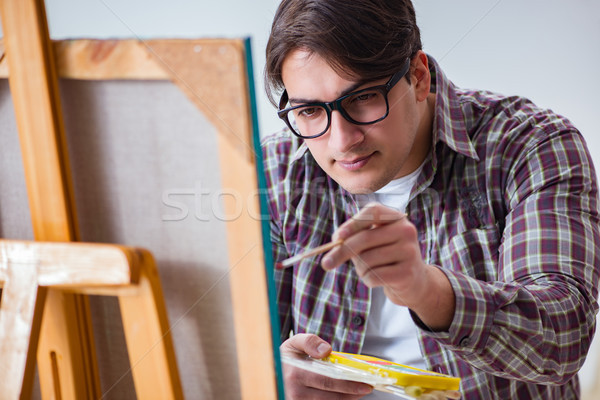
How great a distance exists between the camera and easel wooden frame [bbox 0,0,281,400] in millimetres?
548

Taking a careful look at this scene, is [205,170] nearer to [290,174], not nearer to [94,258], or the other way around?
[94,258]

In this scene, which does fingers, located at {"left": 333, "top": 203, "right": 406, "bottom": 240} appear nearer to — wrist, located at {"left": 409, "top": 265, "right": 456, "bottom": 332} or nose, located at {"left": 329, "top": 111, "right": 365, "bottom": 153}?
wrist, located at {"left": 409, "top": 265, "right": 456, "bottom": 332}

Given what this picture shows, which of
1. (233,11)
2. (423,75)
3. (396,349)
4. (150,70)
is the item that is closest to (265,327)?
(150,70)

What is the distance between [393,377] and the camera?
0.69m

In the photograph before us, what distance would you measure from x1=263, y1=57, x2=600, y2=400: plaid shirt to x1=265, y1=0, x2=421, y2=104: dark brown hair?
0.53ft

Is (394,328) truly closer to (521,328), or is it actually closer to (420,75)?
(521,328)

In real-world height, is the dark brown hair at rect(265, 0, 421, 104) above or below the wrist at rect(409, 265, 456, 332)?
above

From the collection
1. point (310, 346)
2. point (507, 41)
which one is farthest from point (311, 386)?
point (507, 41)

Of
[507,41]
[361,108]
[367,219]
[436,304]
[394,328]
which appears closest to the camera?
[367,219]

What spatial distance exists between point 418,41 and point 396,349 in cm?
61

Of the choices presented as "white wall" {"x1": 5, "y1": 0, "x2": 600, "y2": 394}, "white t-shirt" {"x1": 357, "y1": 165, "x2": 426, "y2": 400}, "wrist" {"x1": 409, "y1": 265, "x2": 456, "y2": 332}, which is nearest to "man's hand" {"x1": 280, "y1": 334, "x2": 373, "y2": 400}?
"wrist" {"x1": 409, "y1": 265, "x2": 456, "y2": 332}

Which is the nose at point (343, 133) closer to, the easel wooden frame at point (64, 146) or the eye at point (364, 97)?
the eye at point (364, 97)

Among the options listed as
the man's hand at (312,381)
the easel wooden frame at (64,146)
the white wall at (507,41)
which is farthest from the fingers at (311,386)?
the white wall at (507,41)

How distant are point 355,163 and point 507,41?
3.50 feet
